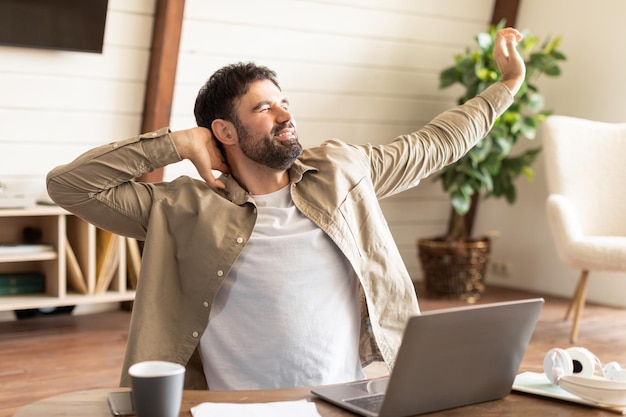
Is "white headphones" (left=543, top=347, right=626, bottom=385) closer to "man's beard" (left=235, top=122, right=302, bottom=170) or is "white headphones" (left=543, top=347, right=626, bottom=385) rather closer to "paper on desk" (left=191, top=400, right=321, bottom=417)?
"paper on desk" (left=191, top=400, right=321, bottom=417)

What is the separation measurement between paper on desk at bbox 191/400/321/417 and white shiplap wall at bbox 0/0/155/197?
108 inches

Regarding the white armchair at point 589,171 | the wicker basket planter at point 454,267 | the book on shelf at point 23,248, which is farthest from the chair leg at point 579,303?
the book on shelf at point 23,248

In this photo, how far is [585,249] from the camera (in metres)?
3.78

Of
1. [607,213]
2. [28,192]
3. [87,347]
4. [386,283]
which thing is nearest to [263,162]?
[386,283]

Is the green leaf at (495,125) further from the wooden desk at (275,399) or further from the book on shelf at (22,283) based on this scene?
the wooden desk at (275,399)

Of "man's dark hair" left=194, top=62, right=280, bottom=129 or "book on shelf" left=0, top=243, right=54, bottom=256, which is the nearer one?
"man's dark hair" left=194, top=62, right=280, bottom=129

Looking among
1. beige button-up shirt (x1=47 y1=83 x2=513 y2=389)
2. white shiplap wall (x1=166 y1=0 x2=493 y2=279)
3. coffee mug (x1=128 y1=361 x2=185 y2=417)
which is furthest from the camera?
white shiplap wall (x1=166 y1=0 x2=493 y2=279)

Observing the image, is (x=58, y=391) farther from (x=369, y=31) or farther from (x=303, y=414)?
(x=369, y=31)

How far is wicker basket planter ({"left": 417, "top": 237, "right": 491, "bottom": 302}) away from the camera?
4656mm

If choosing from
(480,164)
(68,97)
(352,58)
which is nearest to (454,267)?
(480,164)

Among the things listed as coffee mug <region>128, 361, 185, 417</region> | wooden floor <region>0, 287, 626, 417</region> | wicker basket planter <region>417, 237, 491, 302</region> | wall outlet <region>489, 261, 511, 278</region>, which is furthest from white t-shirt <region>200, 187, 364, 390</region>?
wall outlet <region>489, 261, 511, 278</region>

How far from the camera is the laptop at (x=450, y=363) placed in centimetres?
117

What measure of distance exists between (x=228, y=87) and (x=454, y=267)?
2.89m

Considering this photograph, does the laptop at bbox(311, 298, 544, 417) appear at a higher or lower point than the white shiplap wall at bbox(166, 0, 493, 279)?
lower
